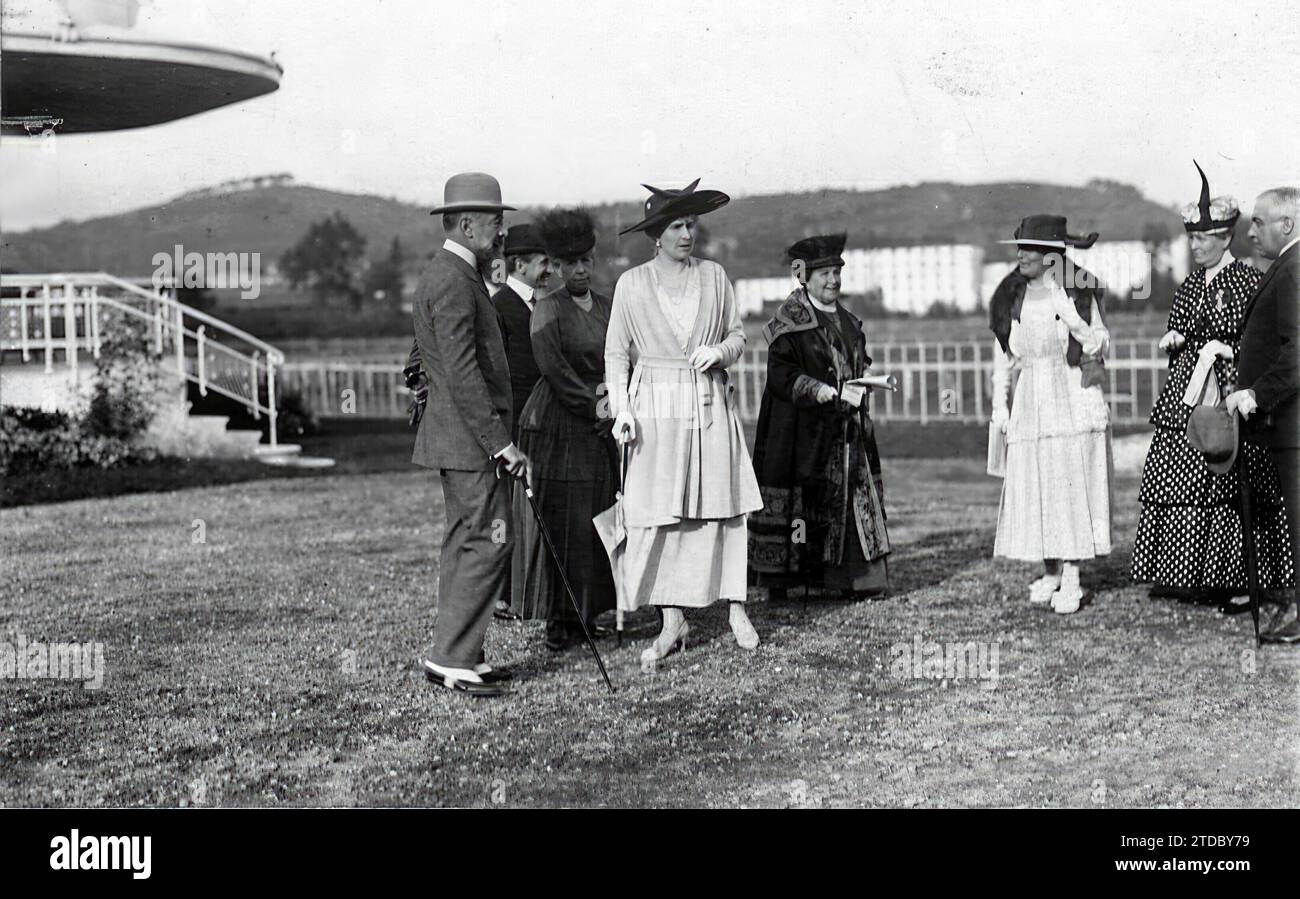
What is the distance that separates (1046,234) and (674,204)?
2.46m

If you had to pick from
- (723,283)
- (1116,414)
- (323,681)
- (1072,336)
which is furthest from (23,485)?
(1116,414)

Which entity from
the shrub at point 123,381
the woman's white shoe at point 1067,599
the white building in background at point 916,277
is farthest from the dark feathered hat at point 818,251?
the white building in background at point 916,277

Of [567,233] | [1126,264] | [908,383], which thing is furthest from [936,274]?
[567,233]

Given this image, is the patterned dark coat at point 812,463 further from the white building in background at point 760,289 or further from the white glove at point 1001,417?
the white building in background at point 760,289

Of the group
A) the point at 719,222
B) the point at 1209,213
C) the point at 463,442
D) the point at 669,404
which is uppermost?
the point at 719,222

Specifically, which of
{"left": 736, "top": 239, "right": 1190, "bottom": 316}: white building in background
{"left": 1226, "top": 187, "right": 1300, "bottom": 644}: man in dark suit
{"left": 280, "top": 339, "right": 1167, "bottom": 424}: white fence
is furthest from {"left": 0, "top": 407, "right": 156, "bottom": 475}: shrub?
{"left": 736, "top": 239, "right": 1190, "bottom": 316}: white building in background

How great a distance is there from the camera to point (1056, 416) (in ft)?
26.6

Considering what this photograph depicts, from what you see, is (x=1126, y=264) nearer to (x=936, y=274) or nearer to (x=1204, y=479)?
(x=936, y=274)

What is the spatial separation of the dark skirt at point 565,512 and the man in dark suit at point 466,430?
911 mm

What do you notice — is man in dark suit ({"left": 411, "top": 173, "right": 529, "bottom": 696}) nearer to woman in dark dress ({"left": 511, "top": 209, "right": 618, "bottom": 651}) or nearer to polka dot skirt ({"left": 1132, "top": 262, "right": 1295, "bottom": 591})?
woman in dark dress ({"left": 511, "top": 209, "right": 618, "bottom": 651})
